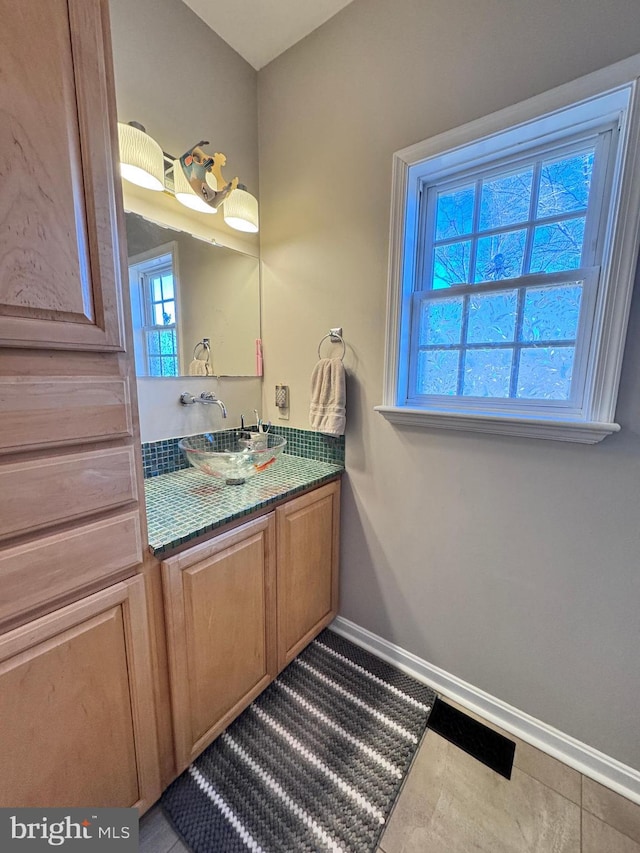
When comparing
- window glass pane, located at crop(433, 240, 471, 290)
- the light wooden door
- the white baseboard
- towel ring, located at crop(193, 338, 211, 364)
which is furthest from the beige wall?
the light wooden door

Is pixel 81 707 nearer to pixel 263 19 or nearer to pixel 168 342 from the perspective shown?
pixel 168 342

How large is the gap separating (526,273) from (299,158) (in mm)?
1165

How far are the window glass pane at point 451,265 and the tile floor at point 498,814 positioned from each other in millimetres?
1804

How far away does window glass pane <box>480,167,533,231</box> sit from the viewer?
4.00ft

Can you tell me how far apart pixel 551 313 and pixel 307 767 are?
181 cm

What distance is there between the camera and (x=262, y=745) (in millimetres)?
1242

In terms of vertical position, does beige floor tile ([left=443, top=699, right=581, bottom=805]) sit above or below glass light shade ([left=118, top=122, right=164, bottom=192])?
below

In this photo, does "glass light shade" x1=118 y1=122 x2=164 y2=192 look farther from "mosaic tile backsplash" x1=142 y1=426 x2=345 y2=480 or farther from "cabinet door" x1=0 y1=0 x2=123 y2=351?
"mosaic tile backsplash" x1=142 y1=426 x2=345 y2=480

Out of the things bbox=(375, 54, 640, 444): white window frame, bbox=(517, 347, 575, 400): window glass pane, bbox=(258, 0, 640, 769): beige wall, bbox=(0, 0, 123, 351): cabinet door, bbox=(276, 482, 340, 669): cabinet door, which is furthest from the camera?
bbox=(276, 482, 340, 669): cabinet door

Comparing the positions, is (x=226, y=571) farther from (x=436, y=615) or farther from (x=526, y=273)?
(x=526, y=273)

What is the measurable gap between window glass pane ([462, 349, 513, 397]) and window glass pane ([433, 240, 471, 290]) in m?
0.30

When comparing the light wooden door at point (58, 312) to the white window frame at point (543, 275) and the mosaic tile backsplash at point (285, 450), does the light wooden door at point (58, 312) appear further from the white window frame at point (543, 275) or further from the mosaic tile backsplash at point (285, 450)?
the white window frame at point (543, 275)

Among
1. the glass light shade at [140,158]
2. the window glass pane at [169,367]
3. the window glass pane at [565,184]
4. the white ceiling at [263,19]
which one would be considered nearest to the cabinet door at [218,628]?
the window glass pane at [169,367]

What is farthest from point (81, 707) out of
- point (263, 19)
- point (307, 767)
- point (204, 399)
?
point (263, 19)
